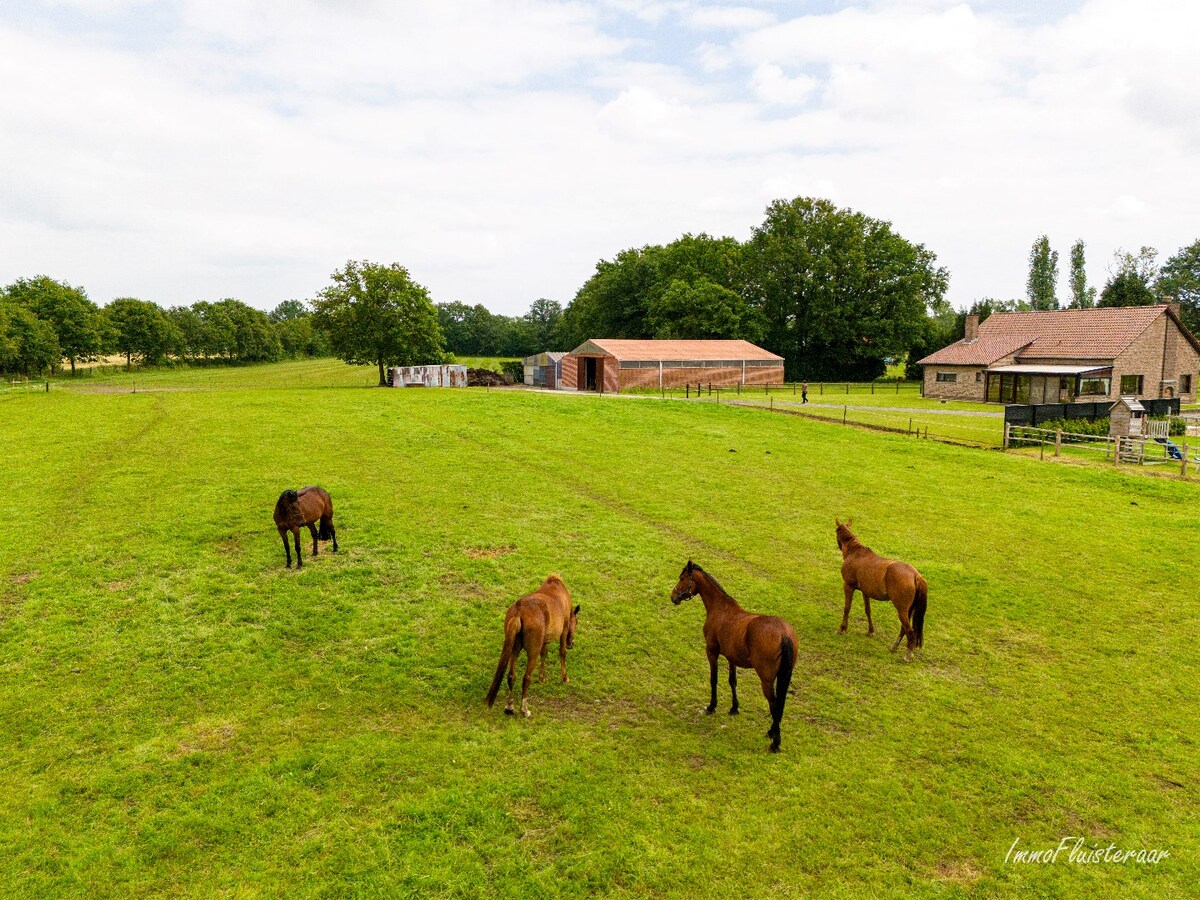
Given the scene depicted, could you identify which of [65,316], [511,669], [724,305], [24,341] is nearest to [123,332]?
[65,316]

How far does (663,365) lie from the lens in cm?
6594

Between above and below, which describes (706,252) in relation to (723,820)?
above

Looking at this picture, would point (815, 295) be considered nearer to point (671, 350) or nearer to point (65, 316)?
point (671, 350)

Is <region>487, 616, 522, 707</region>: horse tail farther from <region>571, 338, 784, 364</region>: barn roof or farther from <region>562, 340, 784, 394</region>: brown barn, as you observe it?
<region>571, 338, 784, 364</region>: barn roof

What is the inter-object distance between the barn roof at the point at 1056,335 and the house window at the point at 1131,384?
94.0 inches

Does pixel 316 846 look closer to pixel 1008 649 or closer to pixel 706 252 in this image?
pixel 1008 649

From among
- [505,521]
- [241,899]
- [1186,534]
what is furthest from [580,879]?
[1186,534]

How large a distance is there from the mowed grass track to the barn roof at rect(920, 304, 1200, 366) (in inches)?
1464

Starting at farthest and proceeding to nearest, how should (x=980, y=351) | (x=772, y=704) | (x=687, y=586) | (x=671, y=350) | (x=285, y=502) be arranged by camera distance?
(x=671, y=350), (x=980, y=351), (x=285, y=502), (x=687, y=586), (x=772, y=704)

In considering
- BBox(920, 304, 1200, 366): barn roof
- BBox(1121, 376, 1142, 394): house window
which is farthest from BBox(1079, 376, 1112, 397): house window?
BBox(920, 304, 1200, 366): barn roof

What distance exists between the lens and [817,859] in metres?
7.29

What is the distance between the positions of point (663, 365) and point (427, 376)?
23267mm

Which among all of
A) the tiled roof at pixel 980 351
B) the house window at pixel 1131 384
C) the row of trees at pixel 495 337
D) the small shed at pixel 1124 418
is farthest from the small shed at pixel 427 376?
the row of trees at pixel 495 337

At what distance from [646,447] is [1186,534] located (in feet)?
63.5
